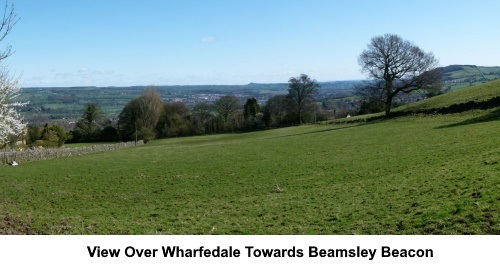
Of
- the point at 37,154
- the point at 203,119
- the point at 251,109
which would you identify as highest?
the point at 251,109

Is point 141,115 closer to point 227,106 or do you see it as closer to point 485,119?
point 227,106

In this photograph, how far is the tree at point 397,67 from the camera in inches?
1912

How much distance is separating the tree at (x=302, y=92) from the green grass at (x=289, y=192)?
50.5 meters

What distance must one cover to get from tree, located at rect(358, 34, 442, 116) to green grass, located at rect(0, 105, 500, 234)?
57.2ft

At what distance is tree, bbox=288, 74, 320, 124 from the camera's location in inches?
3221

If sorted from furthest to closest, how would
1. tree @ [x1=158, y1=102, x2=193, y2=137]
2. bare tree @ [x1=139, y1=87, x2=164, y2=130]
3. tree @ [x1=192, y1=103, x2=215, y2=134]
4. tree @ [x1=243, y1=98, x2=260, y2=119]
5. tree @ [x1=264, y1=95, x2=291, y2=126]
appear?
tree @ [x1=243, y1=98, x2=260, y2=119] < tree @ [x1=192, y1=103, x2=215, y2=134] < bare tree @ [x1=139, y1=87, x2=164, y2=130] < tree @ [x1=158, y1=102, x2=193, y2=137] < tree @ [x1=264, y1=95, x2=291, y2=126]

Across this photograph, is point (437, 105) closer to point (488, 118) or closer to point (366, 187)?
point (488, 118)

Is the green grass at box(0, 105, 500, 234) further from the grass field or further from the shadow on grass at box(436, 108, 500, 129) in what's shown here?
the shadow on grass at box(436, 108, 500, 129)

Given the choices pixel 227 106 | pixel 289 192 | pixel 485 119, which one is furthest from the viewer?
pixel 227 106

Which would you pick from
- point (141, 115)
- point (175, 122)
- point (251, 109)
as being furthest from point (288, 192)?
point (141, 115)

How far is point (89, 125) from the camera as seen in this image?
308 feet

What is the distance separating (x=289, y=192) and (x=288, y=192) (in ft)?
0.17

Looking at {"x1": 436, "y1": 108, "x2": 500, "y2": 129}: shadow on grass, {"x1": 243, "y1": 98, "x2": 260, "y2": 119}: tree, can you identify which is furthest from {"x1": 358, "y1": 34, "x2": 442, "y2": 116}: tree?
{"x1": 243, "y1": 98, "x2": 260, "y2": 119}: tree

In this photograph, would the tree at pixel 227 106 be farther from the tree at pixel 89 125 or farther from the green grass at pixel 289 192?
the green grass at pixel 289 192
